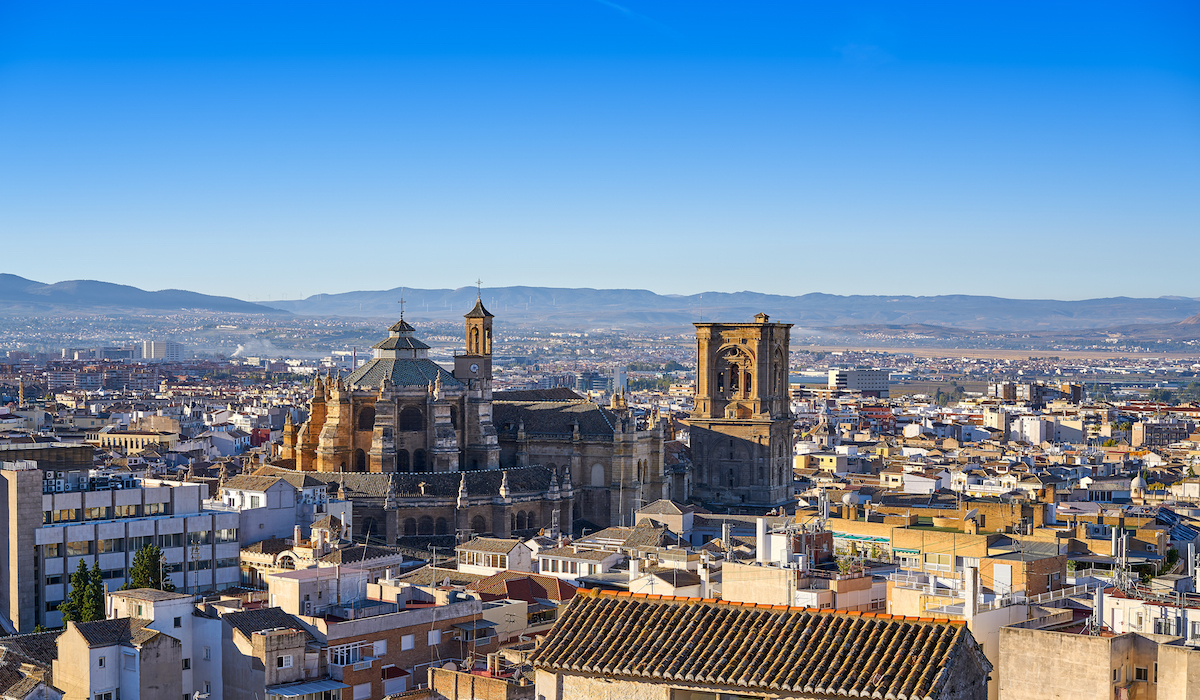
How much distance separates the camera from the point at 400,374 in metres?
77.5

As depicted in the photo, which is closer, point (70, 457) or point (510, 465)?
point (70, 457)

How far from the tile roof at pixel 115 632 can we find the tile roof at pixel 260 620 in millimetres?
1884

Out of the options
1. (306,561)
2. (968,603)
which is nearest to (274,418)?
(306,561)

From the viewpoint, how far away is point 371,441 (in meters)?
76.1

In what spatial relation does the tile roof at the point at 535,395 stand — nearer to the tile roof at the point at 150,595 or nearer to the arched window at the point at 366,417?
the arched window at the point at 366,417

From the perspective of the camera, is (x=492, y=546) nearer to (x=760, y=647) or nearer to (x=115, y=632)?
(x=115, y=632)

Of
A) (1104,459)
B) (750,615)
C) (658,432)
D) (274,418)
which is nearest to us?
(750,615)

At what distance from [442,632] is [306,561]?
1514 cm

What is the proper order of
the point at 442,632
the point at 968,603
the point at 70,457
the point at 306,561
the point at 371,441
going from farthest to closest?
1. the point at 371,441
2. the point at 70,457
3. the point at 306,561
4. the point at 442,632
5. the point at 968,603

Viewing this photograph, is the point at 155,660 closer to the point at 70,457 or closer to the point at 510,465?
the point at 70,457

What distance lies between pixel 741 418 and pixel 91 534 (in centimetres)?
4219

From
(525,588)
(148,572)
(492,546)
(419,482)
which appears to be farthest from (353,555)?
Answer: (419,482)

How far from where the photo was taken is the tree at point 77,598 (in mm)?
49062

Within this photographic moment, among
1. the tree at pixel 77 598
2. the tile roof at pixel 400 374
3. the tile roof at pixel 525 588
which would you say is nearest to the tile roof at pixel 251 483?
the tile roof at pixel 400 374
